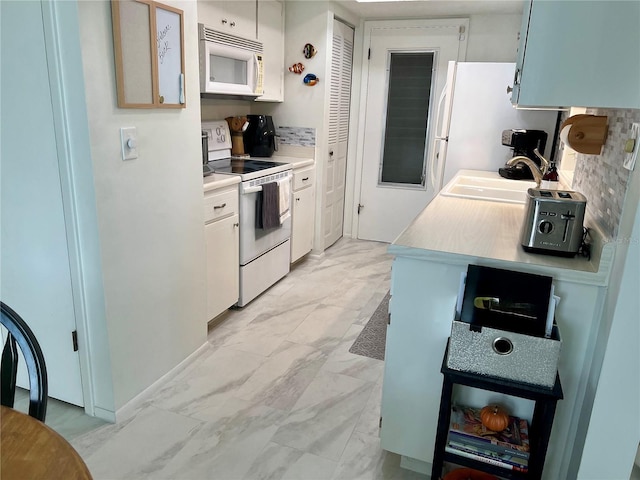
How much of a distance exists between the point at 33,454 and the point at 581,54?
159 centimetres

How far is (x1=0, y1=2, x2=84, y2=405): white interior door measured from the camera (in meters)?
1.68

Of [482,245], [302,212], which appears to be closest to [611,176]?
[482,245]

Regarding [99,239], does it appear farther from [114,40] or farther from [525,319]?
[525,319]

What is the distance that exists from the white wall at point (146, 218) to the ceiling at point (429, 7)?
2168mm

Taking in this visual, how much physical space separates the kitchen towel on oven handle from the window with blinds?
158 cm

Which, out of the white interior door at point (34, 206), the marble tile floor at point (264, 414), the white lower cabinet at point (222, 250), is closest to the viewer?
the white interior door at point (34, 206)

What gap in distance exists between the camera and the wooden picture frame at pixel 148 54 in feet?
5.75

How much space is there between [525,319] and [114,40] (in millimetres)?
1711

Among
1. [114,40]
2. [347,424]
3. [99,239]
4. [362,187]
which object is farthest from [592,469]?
[362,187]

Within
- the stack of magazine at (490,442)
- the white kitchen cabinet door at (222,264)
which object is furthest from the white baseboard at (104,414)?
the stack of magazine at (490,442)

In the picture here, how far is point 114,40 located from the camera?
1728mm

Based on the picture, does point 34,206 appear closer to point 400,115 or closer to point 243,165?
point 243,165

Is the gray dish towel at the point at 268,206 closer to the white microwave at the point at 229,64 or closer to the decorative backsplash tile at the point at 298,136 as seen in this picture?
the white microwave at the point at 229,64

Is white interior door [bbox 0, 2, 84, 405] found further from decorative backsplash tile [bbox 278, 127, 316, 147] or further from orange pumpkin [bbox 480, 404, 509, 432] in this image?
decorative backsplash tile [bbox 278, 127, 316, 147]
